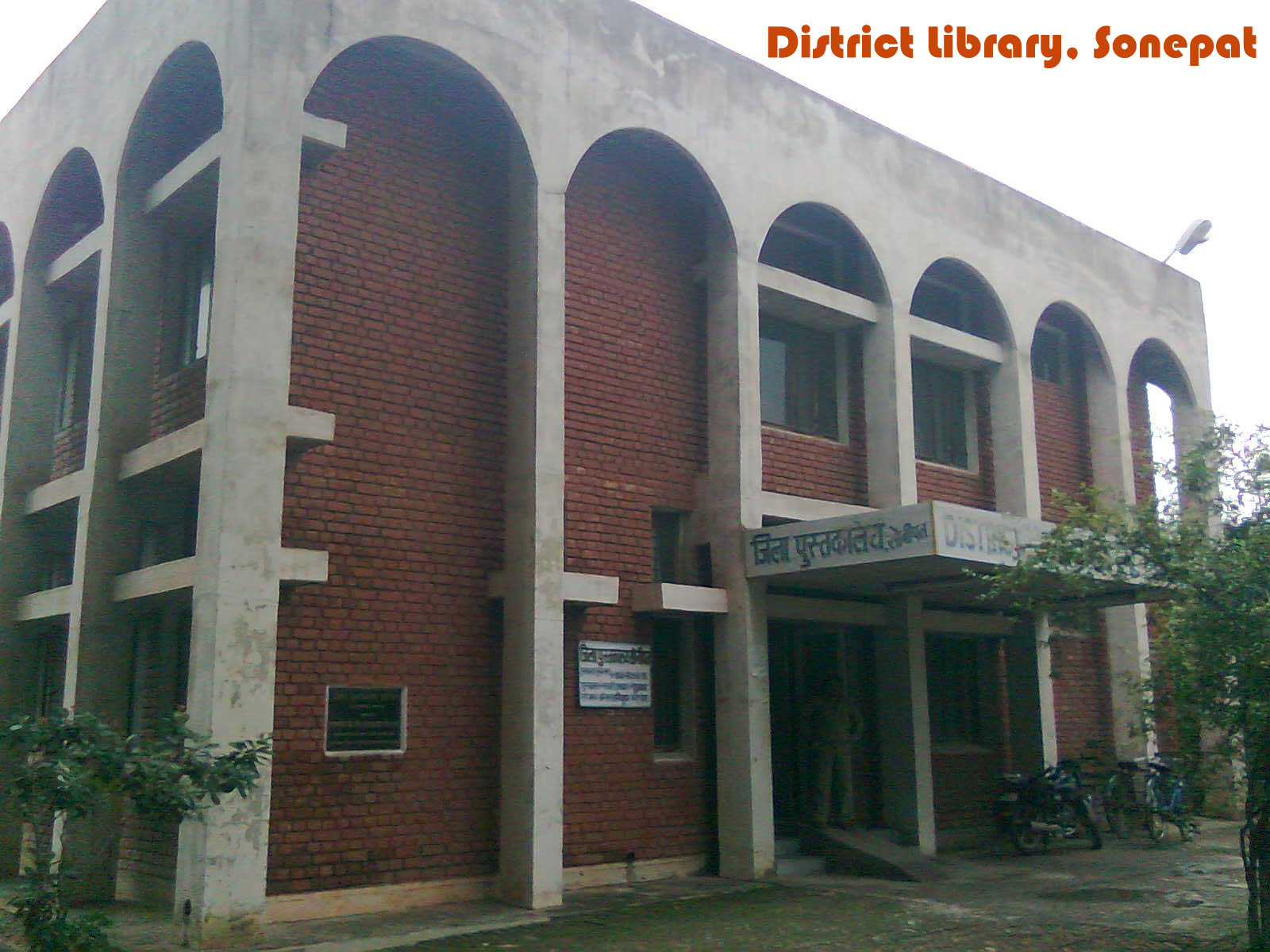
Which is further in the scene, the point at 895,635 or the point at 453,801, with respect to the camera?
the point at 895,635

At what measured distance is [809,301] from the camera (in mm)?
13352

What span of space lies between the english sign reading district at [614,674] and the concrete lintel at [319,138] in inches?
188

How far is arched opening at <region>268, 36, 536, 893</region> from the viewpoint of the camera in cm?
966

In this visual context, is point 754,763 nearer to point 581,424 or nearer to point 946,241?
point 581,424

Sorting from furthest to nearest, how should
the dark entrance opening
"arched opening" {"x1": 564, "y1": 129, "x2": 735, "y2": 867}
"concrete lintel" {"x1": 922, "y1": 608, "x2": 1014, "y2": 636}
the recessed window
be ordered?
1. "concrete lintel" {"x1": 922, "y1": 608, "x2": 1014, "y2": 636}
2. the dark entrance opening
3. "arched opening" {"x1": 564, "y1": 129, "x2": 735, "y2": 867}
4. the recessed window

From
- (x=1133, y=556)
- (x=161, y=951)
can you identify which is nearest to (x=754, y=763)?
(x=1133, y=556)

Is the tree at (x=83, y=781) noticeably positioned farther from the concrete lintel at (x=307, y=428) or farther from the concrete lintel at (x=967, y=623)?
the concrete lintel at (x=967, y=623)

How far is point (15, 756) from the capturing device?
671 cm

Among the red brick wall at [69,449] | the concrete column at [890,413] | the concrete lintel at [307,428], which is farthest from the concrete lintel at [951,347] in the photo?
the red brick wall at [69,449]

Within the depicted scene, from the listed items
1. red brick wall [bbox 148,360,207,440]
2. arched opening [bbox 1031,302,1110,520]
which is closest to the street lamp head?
arched opening [bbox 1031,302,1110,520]

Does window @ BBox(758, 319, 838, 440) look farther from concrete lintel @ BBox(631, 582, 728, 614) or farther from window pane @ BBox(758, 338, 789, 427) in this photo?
concrete lintel @ BBox(631, 582, 728, 614)

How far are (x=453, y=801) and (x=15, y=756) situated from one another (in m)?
4.18

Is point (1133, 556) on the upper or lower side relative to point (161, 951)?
upper

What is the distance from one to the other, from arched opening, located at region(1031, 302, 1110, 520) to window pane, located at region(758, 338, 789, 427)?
15.4 ft
